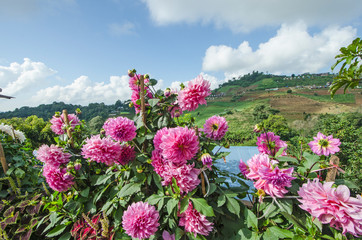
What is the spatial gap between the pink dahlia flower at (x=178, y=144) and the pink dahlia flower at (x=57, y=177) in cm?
72

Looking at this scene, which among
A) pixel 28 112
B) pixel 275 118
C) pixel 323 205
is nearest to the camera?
pixel 323 205

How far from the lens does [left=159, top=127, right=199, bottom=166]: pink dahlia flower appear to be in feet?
2.72

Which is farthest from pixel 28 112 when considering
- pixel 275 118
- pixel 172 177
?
pixel 172 177

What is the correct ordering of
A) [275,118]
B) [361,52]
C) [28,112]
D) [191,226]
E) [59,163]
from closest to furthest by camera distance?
[191,226]
[361,52]
[59,163]
[275,118]
[28,112]

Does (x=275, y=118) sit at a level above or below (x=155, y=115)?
below

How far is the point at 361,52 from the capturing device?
0.96 m

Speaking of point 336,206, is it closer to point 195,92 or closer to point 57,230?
point 195,92

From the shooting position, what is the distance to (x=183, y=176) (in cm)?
87

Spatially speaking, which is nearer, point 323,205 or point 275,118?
point 323,205

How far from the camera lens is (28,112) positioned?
28.0m

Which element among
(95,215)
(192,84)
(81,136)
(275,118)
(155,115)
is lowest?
(275,118)

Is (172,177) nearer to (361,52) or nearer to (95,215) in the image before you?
(95,215)

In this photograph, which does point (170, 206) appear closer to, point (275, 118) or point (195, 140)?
point (195, 140)

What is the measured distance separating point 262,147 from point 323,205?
17.0 inches
